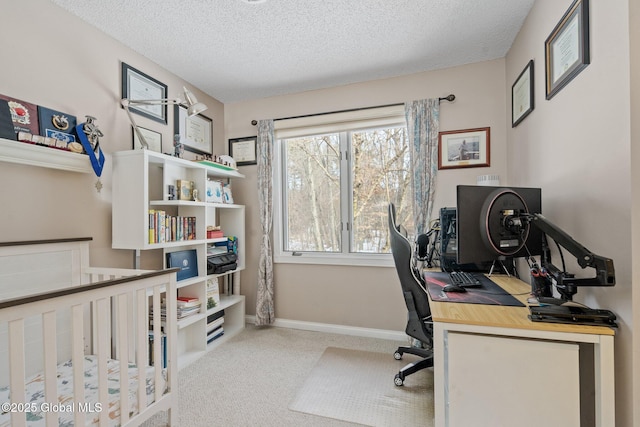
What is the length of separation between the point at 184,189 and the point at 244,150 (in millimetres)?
991

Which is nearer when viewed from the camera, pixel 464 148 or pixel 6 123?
pixel 6 123

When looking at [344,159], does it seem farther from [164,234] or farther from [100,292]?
[100,292]

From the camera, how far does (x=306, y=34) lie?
2.04 meters

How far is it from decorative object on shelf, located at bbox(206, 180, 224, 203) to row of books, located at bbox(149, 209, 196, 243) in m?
0.24

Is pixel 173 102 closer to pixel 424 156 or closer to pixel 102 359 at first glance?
pixel 102 359

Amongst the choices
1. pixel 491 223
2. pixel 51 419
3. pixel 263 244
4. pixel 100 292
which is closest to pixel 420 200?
pixel 491 223

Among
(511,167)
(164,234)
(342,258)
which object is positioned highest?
(511,167)

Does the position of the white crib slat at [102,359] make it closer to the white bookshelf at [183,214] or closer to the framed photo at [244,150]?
the white bookshelf at [183,214]

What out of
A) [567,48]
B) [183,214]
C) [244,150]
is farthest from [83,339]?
[567,48]

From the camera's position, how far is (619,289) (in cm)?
102

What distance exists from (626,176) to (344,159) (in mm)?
2101

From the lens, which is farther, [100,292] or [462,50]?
[462,50]

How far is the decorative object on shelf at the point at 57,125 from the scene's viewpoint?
162 centimetres

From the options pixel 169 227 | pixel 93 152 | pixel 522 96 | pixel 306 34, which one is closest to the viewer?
pixel 93 152
